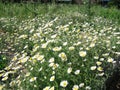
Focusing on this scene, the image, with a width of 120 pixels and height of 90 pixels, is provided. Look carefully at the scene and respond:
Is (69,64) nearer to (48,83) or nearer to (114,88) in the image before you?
(48,83)

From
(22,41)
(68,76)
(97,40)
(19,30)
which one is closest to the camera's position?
(68,76)

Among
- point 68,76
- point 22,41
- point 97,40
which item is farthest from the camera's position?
point 22,41

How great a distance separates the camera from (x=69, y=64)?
13.8ft

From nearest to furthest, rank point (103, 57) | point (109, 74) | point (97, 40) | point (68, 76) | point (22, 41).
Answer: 1. point (68, 76)
2. point (109, 74)
3. point (103, 57)
4. point (97, 40)
5. point (22, 41)

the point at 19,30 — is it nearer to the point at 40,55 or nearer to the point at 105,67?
the point at 40,55

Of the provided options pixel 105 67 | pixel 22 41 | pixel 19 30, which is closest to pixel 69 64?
pixel 105 67

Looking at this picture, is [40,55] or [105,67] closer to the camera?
[105,67]

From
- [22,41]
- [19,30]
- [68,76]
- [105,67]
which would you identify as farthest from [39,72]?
[19,30]

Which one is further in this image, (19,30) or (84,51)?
(19,30)

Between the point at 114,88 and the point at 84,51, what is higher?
the point at 84,51

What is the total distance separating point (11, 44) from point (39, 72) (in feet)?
10.6

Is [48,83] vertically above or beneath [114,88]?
above

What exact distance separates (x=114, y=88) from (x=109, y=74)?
45cm

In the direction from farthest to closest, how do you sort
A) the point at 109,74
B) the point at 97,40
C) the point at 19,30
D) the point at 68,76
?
the point at 19,30 → the point at 97,40 → the point at 109,74 → the point at 68,76
